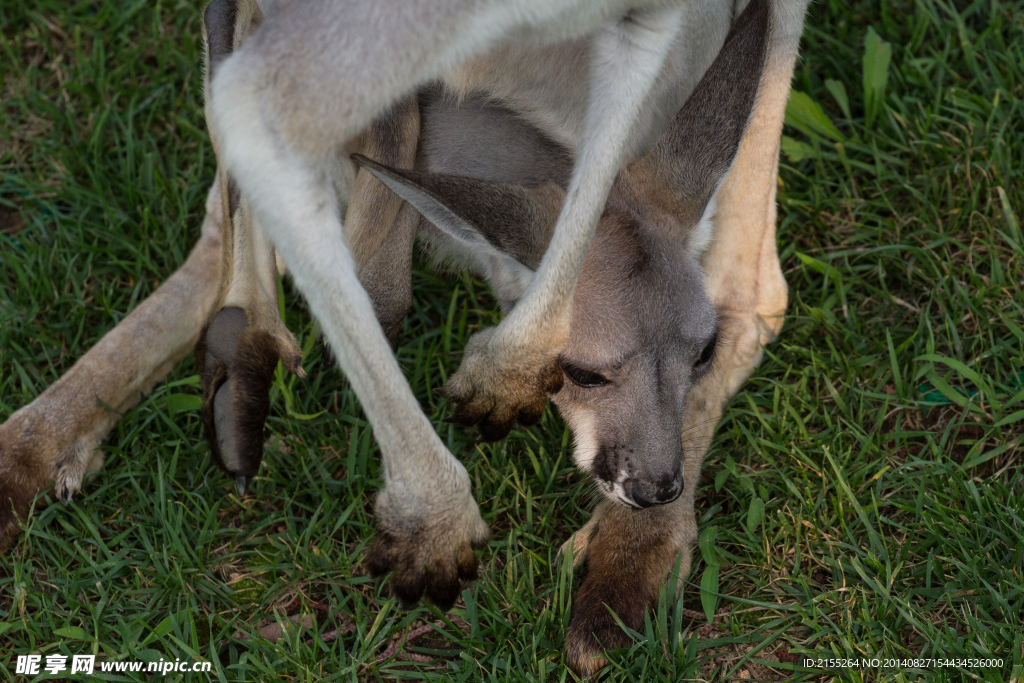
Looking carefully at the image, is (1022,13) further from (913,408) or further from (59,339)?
(59,339)

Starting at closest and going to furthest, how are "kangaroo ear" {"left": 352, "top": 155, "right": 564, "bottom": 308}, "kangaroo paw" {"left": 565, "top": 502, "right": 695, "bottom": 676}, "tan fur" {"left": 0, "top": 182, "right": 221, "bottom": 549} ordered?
"kangaroo ear" {"left": 352, "top": 155, "right": 564, "bottom": 308} → "kangaroo paw" {"left": 565, "top": 502, "right": 695, "bottom": 676} → "tan fur" {"left": 0, "top": 182, "right": 221, "bottom": 549}

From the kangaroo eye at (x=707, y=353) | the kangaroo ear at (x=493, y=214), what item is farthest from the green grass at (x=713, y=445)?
the kangaroo ear at (x=493, y=214)

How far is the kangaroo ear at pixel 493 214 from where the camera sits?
235 centimetres

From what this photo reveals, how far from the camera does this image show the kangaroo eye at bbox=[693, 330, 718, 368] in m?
2.80

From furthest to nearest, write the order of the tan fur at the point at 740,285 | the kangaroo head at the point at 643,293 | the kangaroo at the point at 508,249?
the tan fur at the point at 740,285 → the kangaroo head at the point at 643,293 → the kangaroo at the point at 508,249

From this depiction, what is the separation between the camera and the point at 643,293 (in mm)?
2666

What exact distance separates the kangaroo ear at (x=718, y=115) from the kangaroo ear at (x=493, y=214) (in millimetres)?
333

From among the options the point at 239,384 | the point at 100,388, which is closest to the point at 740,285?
the point at 239,384

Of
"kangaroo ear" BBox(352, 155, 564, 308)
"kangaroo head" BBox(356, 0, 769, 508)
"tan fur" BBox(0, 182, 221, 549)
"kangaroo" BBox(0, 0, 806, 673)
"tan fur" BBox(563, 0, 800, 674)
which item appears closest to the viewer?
"kangaroo" BBox(0, 0, 806, 673)

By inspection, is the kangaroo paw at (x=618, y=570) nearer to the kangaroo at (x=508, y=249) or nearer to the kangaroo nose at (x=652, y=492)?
the kangaroo at (x=508, y=249)

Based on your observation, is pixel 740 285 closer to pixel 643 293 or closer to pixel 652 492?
pixel 643 293

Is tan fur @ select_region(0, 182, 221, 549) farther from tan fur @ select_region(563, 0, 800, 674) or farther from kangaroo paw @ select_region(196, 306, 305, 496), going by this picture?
tan fur @ select_region(563, 0, 800, 674)

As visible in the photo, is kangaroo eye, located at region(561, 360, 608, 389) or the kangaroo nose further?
kangaroo eye, located at region(561, 360, 608, 389)

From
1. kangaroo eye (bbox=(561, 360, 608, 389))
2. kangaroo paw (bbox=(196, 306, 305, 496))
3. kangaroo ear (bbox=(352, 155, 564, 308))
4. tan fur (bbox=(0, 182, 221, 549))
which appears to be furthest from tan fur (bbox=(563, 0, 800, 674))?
tan fur (bbox=(0, 182, 221, 549))
